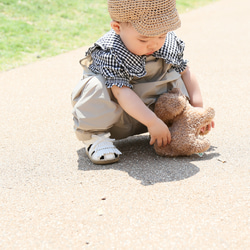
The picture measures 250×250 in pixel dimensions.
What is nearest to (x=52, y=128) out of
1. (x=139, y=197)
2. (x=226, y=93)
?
(x=139, y=197)

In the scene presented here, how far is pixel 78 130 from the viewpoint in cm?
270

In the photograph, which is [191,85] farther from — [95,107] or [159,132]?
[95,107]

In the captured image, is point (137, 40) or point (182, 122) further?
point (182, 122)

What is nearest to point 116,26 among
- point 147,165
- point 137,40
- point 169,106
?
point 137,40

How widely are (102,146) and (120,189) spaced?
0.42 metres

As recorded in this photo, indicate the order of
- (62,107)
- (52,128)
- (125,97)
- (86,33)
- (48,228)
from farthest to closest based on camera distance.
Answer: (86,33) < (62,107) < (52,128) < (125,97) < (48,228)

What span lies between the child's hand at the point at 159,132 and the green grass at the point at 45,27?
3.21 metres

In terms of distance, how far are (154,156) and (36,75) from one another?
2.75 m

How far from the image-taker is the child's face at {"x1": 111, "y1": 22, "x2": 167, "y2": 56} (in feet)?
8.08

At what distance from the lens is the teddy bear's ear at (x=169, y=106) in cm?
261

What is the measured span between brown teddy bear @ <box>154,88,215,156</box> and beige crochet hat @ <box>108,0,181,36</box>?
442mm

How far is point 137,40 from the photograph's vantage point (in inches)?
97.4

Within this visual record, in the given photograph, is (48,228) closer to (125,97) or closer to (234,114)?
(125,97)

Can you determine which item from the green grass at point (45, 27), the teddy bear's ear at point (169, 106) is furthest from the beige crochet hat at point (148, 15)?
the green grass at point (45, 27)
